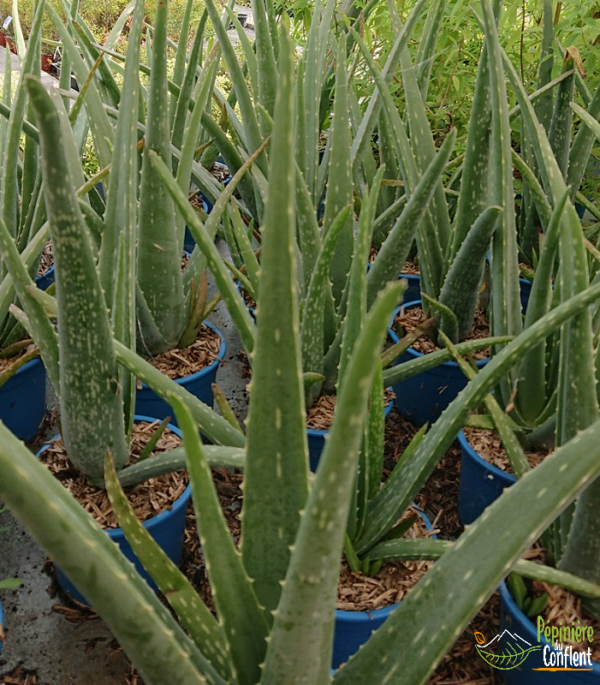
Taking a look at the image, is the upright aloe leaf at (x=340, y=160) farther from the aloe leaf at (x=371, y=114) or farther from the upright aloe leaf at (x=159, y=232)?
the upright aloe leaf at (x=159, y=232)

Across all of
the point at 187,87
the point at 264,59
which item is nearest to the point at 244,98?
the point at 264,59

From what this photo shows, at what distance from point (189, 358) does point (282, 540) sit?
73 centimetres

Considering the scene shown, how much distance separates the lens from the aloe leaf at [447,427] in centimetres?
57

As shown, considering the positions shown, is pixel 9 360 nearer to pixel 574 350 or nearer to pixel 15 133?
pixel 15 133

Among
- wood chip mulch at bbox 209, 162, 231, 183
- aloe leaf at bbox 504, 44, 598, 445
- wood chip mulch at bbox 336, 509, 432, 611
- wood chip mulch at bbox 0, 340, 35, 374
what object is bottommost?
wood chip mulch at bbox 336, 509, 432, 611

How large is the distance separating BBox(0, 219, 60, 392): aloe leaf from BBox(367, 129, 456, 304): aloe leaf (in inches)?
17.7

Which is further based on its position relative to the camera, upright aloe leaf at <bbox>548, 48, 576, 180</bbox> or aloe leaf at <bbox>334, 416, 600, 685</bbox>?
upright aloe leaf at <bbox>548, 48, 576, 180</bbox>

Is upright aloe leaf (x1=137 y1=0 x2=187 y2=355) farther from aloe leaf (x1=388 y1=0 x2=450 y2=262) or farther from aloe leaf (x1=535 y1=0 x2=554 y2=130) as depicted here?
aloe leaf (x1=535 y1=0 x2=554 y2=130)

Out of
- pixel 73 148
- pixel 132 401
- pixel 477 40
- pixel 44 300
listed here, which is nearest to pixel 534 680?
pixel 132 401

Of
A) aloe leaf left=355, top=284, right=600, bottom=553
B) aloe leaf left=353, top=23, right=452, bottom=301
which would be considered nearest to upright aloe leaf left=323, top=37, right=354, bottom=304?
aloe leaf left=353, top=23, right=452, bottom=301

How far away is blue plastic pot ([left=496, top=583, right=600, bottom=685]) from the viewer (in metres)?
0.63

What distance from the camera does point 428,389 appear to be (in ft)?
3.72

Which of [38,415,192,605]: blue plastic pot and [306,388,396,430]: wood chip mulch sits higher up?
[306,388,396,430]: wood chip mulch

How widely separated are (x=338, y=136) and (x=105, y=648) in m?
0.75
